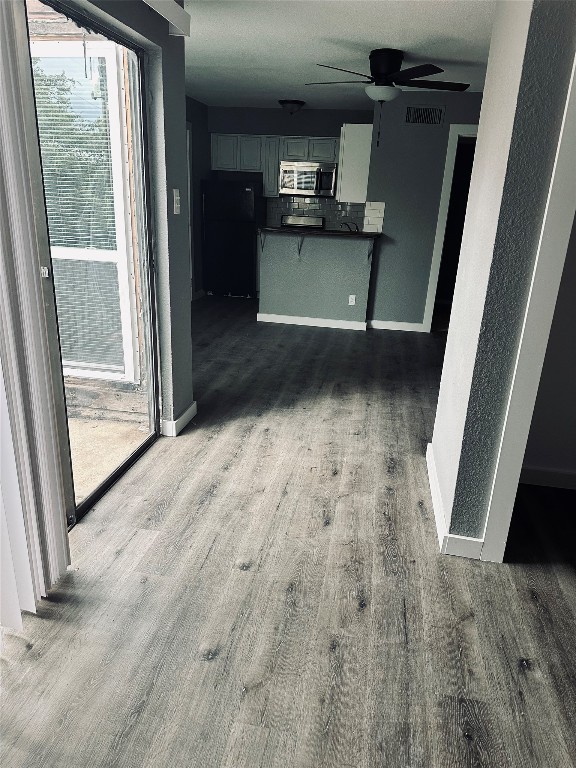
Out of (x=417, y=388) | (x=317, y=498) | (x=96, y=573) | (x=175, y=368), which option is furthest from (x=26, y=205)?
(x=417, y=388)

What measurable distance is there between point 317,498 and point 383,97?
127 inches

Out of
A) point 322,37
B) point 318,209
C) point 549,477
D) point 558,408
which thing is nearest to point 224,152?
point 318,209

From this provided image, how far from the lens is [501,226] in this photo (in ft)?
6.10

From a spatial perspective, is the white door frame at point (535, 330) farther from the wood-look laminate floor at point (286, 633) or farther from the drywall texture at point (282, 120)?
the drywall texture at point (282, 120)

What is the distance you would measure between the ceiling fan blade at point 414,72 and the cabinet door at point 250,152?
3.31 meters

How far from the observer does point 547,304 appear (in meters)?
1.86

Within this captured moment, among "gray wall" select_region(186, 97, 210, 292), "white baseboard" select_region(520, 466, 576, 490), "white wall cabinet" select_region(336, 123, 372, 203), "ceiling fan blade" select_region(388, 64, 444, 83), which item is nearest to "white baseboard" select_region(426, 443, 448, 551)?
"white baseboard" select_region(520, 466, 576, 490)

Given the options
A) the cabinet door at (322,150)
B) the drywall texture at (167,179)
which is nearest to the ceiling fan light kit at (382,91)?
the drywall texture at (167,179)

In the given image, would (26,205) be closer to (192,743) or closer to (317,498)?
(192,743)

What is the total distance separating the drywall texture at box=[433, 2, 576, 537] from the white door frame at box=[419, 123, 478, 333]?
307 centimetres

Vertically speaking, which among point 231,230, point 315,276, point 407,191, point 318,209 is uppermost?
point 407,191

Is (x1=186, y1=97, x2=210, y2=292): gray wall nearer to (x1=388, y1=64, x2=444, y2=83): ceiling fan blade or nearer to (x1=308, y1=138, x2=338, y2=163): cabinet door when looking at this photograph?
(x1=308, y1=138, x2=338, y2=163): cabinet door

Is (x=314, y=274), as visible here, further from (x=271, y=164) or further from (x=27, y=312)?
(x=27, y=312)

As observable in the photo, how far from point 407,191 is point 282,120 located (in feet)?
7.57
